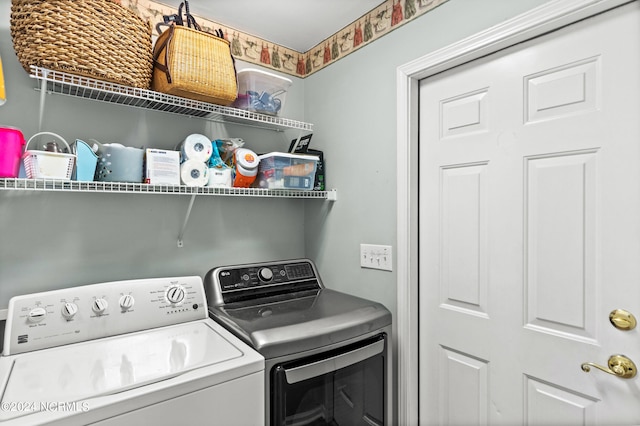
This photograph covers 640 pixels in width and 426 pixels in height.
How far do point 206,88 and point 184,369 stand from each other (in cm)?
109

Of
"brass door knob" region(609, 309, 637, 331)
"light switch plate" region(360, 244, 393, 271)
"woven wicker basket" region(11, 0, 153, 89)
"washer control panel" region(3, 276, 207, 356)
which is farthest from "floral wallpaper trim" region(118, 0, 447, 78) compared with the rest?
"brass door knob" region(609, 309, 637, 331)

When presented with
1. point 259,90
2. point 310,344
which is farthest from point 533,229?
point 259,90

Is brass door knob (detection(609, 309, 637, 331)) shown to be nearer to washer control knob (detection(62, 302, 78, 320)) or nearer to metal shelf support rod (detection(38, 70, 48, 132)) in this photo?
washer control knob (detection(62, 302, 78, 320))

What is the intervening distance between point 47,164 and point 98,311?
1.87 feet

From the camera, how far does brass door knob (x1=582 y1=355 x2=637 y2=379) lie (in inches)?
41.6

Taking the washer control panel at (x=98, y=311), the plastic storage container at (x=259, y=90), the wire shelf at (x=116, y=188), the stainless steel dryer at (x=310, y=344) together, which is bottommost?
the stainless steel dryer at (x=310, y=344)

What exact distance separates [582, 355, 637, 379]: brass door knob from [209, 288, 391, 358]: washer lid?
757 mm

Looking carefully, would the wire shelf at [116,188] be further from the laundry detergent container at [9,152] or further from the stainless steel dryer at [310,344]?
the stainless steel dryer at [310,344]

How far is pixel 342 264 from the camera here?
78.4 inches

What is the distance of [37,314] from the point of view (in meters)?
1.21

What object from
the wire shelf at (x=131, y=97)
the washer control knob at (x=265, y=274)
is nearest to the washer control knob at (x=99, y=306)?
the washer control knob at (x=265, y=274)

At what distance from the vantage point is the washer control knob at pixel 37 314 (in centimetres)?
120

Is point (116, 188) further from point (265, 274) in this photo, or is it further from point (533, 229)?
point (533, 229)

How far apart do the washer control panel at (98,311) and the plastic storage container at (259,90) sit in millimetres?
889
